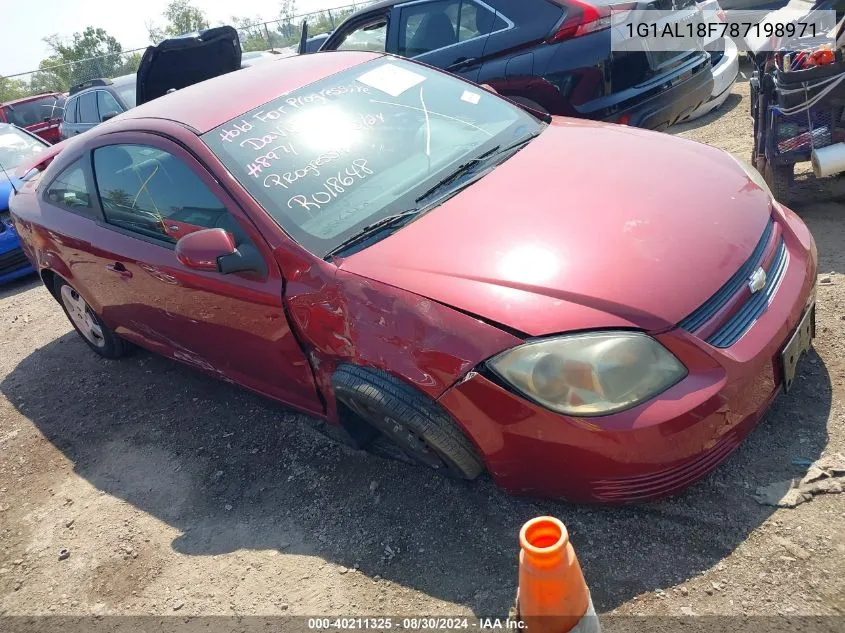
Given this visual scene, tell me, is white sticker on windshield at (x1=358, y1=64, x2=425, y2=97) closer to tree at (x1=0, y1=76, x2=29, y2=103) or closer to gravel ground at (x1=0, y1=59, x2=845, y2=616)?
gravel ground at (x1=0, y1=59, x2=845, y2=616)

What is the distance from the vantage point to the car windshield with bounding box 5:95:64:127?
45.5 ft

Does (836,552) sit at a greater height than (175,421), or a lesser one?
greater

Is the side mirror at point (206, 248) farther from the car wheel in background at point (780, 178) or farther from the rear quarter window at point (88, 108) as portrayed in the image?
the rear quarter window at point (88, 108)

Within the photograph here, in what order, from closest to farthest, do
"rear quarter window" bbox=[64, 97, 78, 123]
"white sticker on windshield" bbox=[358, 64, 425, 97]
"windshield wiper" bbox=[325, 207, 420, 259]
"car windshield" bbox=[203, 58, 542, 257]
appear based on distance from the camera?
"windshield wiper" bbox=[325, 207, 420, 259] < "car windshield" bbox=[203, 58, 542, 257] < "white sticker on windshield" bbox=[358, 64, 425, 97] < "rear quarter window" bbox=[64, 97, 78, 123]

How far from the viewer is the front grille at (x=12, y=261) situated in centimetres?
668

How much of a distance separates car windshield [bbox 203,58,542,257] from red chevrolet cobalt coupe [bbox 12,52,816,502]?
0.01 metres

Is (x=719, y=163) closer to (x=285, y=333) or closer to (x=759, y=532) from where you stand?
(x=759, y=532)

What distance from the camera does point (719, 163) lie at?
3.10 meters

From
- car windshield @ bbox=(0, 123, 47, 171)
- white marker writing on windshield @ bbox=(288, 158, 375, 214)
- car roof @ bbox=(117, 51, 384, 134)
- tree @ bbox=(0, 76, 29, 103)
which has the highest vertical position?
car roof @ bbox=(117, 51, 384, 134)

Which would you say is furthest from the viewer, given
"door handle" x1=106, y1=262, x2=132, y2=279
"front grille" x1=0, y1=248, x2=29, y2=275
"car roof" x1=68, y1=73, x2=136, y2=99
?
"car roof" x1=68, y1=73, x2=136, y2=99

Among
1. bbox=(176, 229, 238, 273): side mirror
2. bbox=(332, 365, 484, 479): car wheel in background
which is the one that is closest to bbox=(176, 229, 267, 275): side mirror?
bbox=(176, 229, 238, 273): side mirror

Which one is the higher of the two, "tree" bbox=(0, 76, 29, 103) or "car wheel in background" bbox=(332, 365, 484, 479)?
"car wheel in background" bbox=(332, 365, 484, 479)

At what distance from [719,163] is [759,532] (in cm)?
161

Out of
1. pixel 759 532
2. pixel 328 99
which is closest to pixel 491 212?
pixel 328 99
